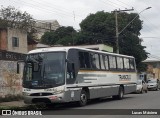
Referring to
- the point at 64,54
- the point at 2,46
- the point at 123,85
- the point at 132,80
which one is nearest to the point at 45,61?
the point at 64,54

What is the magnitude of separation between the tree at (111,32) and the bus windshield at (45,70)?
36.8 meters

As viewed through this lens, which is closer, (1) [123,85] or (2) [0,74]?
(2) [0,74]

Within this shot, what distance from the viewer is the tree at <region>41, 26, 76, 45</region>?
62.2 meters

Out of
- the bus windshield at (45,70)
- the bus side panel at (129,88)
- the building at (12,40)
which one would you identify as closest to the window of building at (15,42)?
the building at (12,40)

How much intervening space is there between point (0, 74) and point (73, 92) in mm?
7344

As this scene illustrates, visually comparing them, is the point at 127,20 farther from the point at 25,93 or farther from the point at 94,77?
the point at 25,93

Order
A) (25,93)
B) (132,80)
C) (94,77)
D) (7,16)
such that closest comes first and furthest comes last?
(25,93)
(94,77)
(132,80)
(7,16)

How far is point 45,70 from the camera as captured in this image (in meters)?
19.9

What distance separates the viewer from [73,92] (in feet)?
66.7

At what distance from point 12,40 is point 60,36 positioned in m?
28.7

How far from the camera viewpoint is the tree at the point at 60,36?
62.2 meters

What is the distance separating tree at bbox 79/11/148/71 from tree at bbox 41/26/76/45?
305 cm

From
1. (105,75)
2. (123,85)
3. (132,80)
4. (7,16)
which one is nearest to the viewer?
(105,75)

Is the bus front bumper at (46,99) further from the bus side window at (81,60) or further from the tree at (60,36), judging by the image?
the tree at (60,36)
